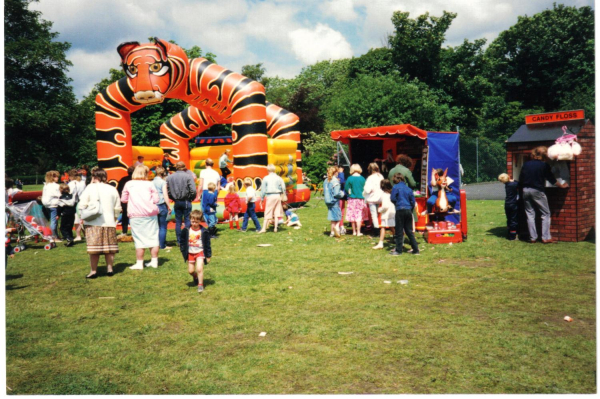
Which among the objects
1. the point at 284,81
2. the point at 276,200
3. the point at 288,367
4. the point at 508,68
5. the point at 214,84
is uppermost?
the point at 284,81

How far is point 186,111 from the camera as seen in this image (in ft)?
65.9

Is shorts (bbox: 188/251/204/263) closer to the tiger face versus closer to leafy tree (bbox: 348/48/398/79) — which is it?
the tiger face

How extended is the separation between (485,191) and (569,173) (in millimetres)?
13724

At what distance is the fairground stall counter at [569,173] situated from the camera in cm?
927

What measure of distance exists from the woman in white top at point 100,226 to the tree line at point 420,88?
15.2 m

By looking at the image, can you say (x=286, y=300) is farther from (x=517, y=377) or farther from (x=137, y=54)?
(x=137, y=54)

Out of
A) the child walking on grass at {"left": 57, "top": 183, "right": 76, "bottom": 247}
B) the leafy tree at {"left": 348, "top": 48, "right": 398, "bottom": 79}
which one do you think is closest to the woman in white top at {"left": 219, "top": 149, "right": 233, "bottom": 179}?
the child walking on grass at {"left": 57, "top": 183, "right": 76, "bottom": 247}

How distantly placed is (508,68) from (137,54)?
27635 millimetres

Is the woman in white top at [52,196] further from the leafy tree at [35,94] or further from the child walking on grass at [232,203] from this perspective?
the leafy tree at [35,94]

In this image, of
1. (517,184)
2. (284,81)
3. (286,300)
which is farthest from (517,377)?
(284,81)

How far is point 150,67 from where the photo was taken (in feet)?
44.8

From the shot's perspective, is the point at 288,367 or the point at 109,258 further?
the point at 109,258

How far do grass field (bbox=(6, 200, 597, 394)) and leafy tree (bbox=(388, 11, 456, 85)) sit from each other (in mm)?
27584

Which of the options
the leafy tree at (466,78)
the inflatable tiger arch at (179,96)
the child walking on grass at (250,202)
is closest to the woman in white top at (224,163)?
the inflatable tiger arch at (179,96)
